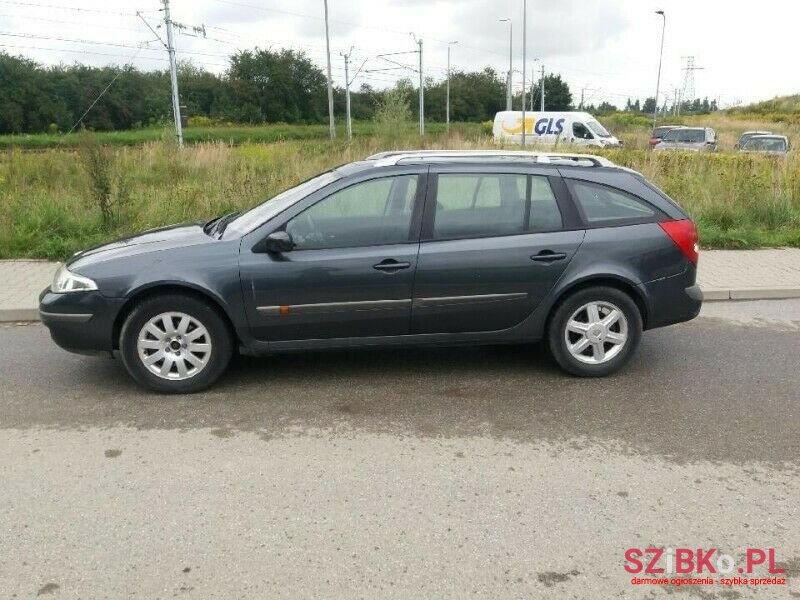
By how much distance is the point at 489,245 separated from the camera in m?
A: 4.75

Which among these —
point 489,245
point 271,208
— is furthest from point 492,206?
point 271,208

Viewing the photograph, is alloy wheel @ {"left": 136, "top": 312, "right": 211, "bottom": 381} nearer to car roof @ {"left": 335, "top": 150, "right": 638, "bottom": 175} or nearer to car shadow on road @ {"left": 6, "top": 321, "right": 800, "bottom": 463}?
car shadow on road @ {"left": 6, "top": 321, "right": 800, "bottom": 463}

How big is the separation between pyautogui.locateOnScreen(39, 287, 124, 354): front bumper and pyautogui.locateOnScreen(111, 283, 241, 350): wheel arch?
0.13 ft

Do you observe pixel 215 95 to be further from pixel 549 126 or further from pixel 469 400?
pixel 469 400

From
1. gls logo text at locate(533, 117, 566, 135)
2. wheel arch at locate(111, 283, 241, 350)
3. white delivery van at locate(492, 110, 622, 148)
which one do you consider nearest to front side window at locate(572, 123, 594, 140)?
white delivery van at locate(492, 110, 622, 148)

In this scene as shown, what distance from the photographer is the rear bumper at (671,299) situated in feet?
16.3

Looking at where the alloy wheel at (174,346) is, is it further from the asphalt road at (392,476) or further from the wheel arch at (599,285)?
the wheel arch at (599,285)

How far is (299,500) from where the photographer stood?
3344 millimetres

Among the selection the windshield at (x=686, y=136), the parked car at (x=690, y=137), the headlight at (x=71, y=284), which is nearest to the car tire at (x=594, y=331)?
the headlight at (x=71, y=284)

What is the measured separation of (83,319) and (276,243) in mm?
1378

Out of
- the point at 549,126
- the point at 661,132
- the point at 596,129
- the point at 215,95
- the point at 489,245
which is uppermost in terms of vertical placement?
the point at 215,95

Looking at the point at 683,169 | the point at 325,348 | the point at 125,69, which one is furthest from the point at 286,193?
the point at 125,69

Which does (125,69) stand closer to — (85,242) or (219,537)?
(85,242)

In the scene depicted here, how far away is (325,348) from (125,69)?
221 feet
